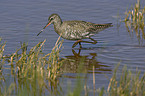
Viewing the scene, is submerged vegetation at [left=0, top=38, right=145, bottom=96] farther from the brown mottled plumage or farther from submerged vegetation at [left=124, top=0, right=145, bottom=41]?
submerged vegetation at [left=124, top=0, right=145, bottom=41]

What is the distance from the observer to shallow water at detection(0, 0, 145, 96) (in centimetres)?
884

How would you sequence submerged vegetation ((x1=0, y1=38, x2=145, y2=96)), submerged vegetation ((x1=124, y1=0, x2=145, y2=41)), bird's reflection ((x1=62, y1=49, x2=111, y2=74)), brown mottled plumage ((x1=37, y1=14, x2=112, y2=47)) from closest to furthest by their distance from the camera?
submerged vegetation ((x1=0, y1=38, x2=145, y2=96)) → bird's reflection ((x1=62, y1=49, x2=111, y2=74)) → brown mottled plumage ((x1=37, y1=14, x2=112, y2=47)) → submerged vegetation ((x1=124, y1=0, x2=145, y2=41))

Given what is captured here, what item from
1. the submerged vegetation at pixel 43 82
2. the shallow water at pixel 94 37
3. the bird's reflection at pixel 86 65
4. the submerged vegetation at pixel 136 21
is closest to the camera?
the submerged vegetation at pixel 43 82

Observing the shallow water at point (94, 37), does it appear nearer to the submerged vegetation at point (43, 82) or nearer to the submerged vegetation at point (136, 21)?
the submerged vegetation at point (136, 21)

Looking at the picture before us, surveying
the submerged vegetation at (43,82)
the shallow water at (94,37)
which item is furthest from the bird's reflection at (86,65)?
the submerged vegetation at (43,82)

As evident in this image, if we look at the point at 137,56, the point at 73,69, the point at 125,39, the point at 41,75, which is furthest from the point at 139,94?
the point at 125,39

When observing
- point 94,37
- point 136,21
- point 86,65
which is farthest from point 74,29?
point 136,21

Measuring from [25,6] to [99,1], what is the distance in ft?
10.7

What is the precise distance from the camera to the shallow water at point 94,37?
884 centimetres

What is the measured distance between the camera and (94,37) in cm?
1154

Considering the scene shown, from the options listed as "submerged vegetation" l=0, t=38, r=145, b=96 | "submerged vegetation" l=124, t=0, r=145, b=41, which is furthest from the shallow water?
"submerged vegetation" l=0, t=38, r=145, b=96

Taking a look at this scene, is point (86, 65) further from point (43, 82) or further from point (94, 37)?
point (94, 37)

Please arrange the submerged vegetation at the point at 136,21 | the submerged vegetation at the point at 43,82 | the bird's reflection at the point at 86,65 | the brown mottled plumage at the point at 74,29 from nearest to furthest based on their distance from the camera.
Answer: the submerged vegetation at the point at 43,82 < the bird's reflection at the point at 86,65 < the brown mottled plumage at the point at 74,29 < the submerged vegetation at the point at 136,21

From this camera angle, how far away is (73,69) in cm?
847
